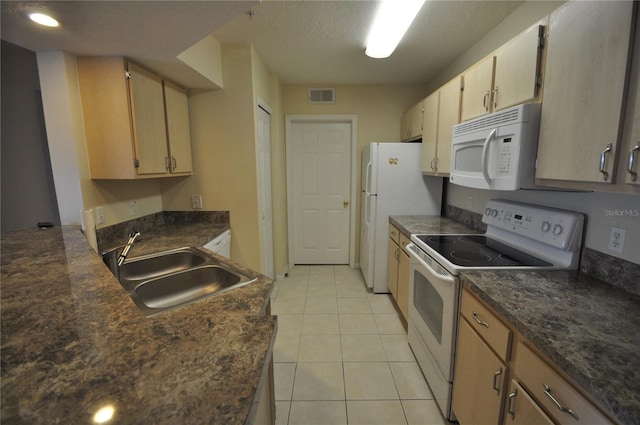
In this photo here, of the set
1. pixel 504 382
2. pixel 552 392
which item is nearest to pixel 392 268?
pixel 504 382

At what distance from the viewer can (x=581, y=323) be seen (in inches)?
38.5

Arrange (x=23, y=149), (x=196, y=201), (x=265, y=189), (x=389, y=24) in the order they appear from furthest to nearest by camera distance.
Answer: (x=265, y=189) < (x=196, y=201) < (x=23, y=149) < (x=389, y=24)

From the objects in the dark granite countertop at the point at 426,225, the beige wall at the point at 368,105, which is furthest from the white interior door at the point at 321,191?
the dark granite countertop at the point at 426,225

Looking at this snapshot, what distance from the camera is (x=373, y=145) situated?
2.94 metres

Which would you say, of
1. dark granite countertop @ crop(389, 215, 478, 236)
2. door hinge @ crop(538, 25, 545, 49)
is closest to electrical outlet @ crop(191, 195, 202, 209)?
dark granite countertop @ crop(389, 215, 478, 236)

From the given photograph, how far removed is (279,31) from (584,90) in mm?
2009

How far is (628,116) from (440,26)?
1.65m

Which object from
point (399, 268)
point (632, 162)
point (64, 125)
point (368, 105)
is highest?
point (368, 105)

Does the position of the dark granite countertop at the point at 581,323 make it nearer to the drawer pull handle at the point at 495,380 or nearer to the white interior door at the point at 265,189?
the drawer pull handle at the point at 495,380

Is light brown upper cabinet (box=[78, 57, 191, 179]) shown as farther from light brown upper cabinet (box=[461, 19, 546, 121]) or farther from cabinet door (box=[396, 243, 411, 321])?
light brown upper cabinet (box=[461, 19, 546, 121])

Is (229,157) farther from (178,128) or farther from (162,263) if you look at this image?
(162,263)

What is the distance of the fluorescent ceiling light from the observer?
176 centimetres

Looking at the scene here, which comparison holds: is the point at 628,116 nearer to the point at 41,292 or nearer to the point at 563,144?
the point at 563,144

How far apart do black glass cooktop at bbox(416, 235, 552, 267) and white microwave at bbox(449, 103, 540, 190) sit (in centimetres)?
42
